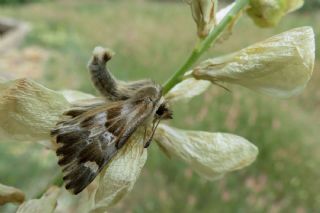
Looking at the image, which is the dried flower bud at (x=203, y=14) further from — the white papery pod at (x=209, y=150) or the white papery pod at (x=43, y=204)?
the white papery pod at (x=43, y=204)

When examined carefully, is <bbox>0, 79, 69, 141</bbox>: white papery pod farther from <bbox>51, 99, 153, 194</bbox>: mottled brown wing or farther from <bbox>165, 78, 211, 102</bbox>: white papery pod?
<bbox>165, 78, 211, 102</bbox>: white papery pod

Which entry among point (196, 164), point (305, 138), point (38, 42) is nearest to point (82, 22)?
point (38, 42)

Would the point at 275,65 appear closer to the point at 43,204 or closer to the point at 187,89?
the point at 187,89

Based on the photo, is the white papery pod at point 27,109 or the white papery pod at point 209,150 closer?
the white papery pod at point 27,109

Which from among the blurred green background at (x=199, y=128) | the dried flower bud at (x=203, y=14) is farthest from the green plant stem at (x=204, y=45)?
the blurred green background at (x=199, y=128)

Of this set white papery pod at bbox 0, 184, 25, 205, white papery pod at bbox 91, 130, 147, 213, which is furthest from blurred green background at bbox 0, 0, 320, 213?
white papery pod at bbox 91, 130, 147, 213

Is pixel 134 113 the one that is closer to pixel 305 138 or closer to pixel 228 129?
pixel 228 129

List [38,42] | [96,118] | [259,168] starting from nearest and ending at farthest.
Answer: [96,118] < [259,168] < [38,42]
